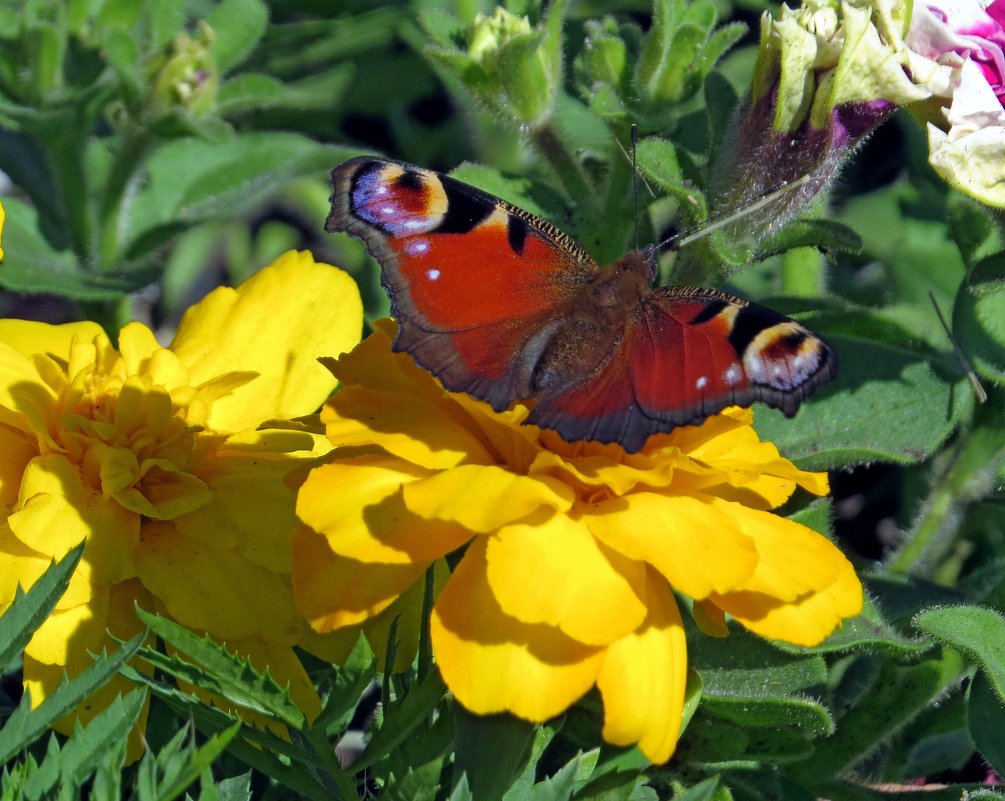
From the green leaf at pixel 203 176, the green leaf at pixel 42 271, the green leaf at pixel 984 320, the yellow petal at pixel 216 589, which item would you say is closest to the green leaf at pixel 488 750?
the yellow petal at pixel 216 589

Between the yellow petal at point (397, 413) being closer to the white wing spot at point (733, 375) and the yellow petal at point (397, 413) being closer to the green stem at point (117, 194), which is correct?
the white wing spot at point (733, 375)

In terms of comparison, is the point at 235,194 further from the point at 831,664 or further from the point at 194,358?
the point at 831,664

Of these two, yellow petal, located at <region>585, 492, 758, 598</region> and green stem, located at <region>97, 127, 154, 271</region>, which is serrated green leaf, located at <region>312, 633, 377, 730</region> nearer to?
yellow petal, located at <region>585, 492, 758, 598</region>

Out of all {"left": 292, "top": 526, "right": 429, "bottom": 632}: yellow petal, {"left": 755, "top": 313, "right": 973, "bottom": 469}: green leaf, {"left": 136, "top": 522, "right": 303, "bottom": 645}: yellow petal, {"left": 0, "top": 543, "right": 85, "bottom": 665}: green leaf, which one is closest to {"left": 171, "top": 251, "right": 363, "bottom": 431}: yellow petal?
{"left": 136, "top": 522, "right": 303, "bottom": 645}: yellow petal

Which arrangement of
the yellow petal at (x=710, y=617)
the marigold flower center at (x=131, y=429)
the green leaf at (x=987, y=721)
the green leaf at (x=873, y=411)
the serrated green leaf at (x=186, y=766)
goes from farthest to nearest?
1. the green leaf at (x=873, y=411)
2. the green leaf at (x=987, y=721)
3. the marigold flower center at (x=131, y=429)
4. the yellow petal at (x=710, y=617)
5. the serrated green leaf at (x=186, y=766)

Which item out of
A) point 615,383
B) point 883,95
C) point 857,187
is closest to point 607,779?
point 615,383

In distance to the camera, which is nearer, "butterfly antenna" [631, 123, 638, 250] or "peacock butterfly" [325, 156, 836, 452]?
"peacock butterfly" [325, 156, 836, 452]

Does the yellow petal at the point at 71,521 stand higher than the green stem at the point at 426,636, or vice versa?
the yellow petal at the point at 71,521
